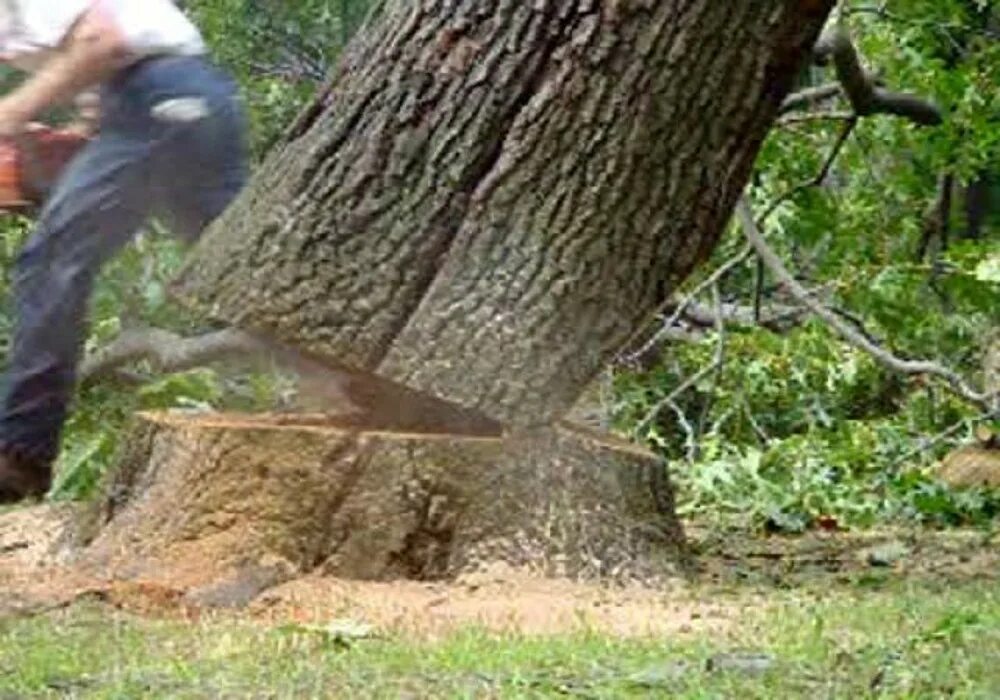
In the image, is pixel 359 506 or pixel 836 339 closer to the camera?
pixel 359 506

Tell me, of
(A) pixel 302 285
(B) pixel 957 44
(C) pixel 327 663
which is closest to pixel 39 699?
(C) pixel 327 663

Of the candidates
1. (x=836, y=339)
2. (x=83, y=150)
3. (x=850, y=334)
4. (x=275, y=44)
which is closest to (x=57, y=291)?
(x=83, y=150)

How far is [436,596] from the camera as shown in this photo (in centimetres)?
491

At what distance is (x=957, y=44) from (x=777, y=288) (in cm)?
298

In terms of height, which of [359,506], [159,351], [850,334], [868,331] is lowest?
[159,351]

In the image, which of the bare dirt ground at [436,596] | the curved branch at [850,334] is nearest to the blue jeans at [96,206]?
the bare dirt ground at [436,596]

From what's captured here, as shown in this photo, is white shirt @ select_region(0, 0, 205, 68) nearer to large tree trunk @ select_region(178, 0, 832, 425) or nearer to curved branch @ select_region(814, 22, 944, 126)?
large tree trunk @ select_region(178, 0, 832, 425)

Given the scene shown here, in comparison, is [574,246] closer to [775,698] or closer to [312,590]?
[312,590]

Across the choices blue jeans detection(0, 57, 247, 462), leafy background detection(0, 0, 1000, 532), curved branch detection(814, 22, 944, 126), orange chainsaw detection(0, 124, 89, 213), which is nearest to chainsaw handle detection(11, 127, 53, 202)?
orange chainsaw detection(0, 124, 89, 213)

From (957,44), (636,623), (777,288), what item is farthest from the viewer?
(777,288)

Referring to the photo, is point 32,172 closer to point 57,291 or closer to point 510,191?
point 57,291

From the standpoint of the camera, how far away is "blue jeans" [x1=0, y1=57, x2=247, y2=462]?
490 centimetres

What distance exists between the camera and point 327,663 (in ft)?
12.6

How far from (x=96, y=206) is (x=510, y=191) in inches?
38.3
